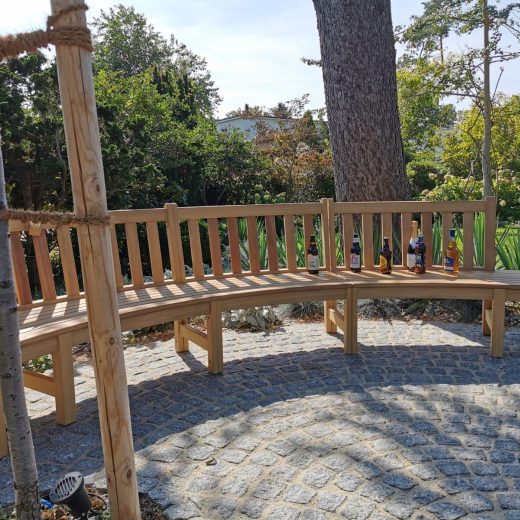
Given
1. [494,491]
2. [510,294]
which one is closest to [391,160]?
[510,294]

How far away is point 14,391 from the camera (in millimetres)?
1616

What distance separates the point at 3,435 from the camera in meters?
2.68

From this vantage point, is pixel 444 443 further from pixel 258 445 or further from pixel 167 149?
pixel 167 149

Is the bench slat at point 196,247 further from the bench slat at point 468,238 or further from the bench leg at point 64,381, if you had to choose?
the bench slat at point 468,238

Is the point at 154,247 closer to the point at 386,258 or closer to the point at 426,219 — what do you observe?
the point at 386,258

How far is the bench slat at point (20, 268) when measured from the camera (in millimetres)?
3227

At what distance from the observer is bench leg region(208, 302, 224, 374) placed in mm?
3674

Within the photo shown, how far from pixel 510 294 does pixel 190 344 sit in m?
2.62

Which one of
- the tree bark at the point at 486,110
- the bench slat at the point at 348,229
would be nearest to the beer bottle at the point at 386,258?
the bench slat at the point at 348,229

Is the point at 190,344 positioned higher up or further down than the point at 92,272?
further down

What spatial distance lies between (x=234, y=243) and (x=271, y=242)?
1.11 ft

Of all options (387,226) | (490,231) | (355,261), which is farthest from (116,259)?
(490,231)

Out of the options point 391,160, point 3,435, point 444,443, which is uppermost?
point 391,160

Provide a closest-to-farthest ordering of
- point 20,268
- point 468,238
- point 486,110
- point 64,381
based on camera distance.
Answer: point 64,381 → point 20,268 → point 468,238 → point 486,110
